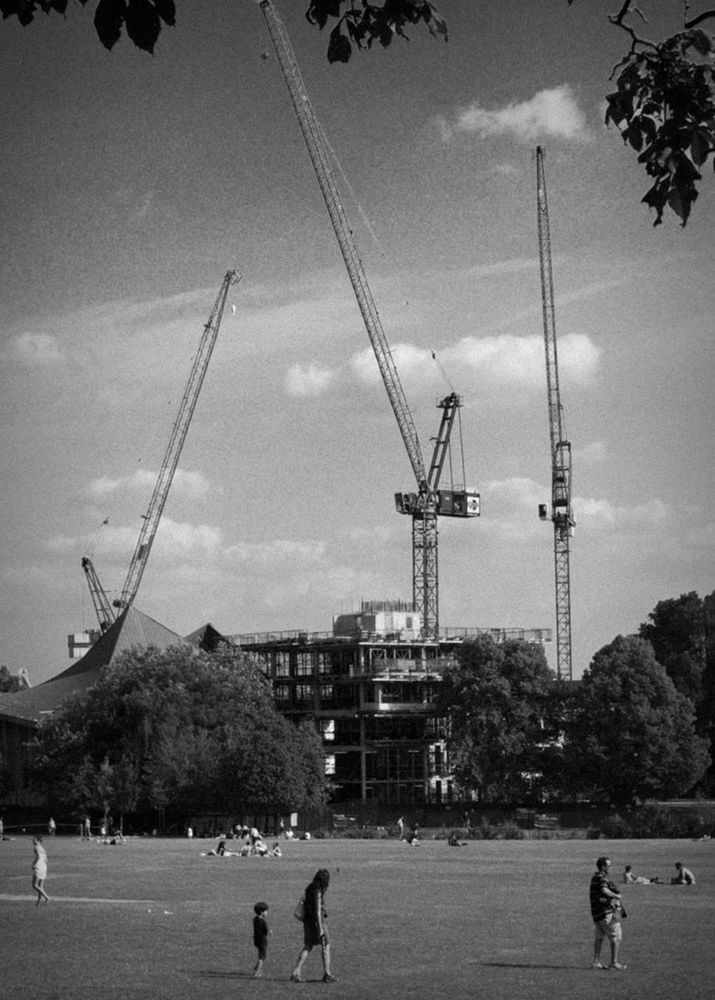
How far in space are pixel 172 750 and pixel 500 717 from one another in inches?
1154

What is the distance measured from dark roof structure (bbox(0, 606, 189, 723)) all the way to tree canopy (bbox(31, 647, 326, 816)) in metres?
27.9

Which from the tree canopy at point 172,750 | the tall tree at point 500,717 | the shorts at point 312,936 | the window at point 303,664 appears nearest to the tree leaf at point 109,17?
the shorts at point 312,936

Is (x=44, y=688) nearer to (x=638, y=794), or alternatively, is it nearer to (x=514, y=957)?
(x=638, y=794)

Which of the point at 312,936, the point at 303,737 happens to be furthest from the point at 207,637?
the point at 312,936

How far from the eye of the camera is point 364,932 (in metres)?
37.7

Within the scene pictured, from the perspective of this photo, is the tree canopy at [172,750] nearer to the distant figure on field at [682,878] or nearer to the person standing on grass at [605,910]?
the distant figure on field at [682,878]

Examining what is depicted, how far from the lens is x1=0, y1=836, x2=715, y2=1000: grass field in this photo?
28.2 meters

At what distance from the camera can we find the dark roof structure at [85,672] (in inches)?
5851

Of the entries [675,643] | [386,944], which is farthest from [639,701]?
[386,944]

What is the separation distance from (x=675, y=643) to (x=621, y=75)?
137339 millimetres

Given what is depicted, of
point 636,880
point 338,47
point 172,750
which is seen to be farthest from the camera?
point 172,750

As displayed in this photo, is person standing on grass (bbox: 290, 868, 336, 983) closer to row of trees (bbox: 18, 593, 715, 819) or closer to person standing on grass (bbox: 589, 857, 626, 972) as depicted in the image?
person standing on grass (bbox: 589, 857, 626, 972)

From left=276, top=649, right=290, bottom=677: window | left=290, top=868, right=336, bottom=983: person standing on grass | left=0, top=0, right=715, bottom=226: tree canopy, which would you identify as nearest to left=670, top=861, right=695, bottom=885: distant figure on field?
left=290, top=868, right=336, bottom=983: person standing on grass

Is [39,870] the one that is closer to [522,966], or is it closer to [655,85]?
[522,966]
